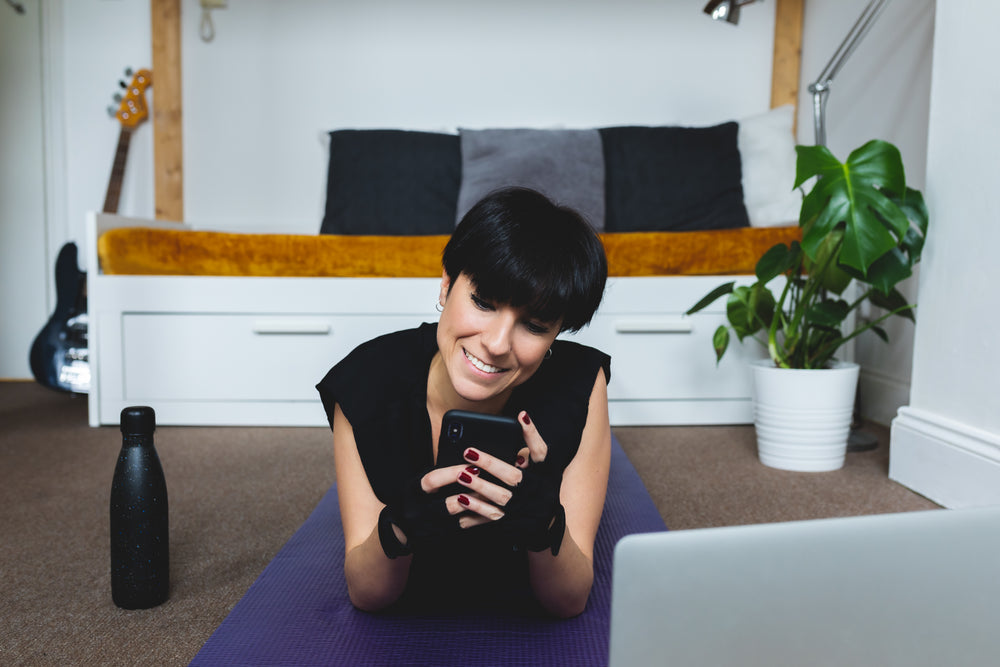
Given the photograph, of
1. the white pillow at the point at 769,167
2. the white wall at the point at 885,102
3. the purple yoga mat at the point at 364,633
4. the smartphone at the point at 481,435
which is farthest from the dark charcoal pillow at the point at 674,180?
the smartphone at the point at 481,435

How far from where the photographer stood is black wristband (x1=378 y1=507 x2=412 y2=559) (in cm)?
73

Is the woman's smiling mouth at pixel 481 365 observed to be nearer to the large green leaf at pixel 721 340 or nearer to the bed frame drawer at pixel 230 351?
the large green leaf at pixel 721 340

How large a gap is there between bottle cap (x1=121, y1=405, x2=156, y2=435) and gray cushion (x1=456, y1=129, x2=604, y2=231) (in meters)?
1.58

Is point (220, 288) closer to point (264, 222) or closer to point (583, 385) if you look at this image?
point (264, 222)

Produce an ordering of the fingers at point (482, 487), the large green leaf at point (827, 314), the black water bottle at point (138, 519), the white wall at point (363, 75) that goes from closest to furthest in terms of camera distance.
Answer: the fingers at point (482, 487)
the black water bottle at point (138, 519)
the large green leaf at point (827, 314)
the white wall at point (363, 75)

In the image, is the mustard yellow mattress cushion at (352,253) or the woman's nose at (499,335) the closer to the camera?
the woman's nose at (499,335)

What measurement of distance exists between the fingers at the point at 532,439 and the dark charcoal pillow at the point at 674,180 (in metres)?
1.90

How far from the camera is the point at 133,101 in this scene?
271 centimetres

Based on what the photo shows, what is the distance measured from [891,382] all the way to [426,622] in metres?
1.83

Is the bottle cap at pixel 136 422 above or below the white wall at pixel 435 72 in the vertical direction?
below

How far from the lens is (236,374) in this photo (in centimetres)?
208

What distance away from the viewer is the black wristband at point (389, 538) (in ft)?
2.40

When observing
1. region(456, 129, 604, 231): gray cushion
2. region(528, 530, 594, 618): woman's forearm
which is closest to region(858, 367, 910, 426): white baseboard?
region(456, 129, 604, 231): gray cushion

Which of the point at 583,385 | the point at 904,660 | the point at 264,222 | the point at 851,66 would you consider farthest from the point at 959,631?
the point at 264,222
